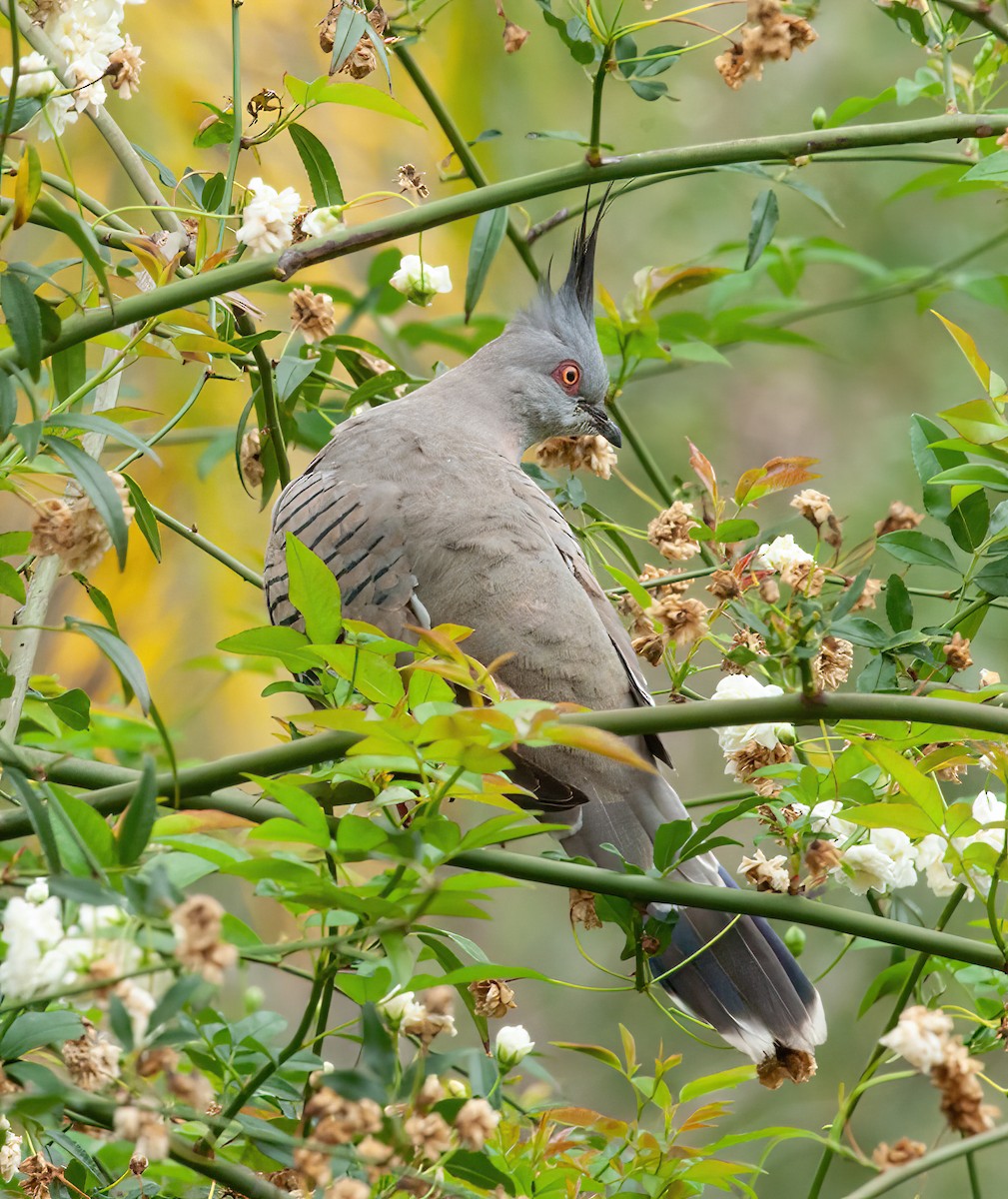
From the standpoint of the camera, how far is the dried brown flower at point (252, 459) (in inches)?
92.0

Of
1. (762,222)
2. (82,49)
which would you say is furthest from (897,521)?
(82,49)

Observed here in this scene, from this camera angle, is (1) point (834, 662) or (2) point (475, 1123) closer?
(2) point (475, 1123)

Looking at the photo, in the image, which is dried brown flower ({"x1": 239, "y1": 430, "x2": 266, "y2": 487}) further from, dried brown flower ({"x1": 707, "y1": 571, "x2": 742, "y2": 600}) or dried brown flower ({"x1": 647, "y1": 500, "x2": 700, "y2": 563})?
dried brown flower ({"x1": 707, "y1": 571, "x2": 742, "y2": 600})

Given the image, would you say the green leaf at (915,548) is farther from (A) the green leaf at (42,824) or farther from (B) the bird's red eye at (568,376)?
(B) the bird's red eye at (568,376)

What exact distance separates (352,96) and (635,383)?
4224 millimetres

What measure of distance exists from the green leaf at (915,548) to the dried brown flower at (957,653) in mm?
143

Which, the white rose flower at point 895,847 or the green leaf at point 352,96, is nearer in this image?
the green leaf at point 352,96

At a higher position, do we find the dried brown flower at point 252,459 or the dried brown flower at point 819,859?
the dried brown flower at point 252,459

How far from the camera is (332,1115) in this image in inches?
40.4

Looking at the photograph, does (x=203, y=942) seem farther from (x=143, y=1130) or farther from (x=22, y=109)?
(x=22, y=109)

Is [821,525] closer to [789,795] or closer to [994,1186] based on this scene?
[789,795]

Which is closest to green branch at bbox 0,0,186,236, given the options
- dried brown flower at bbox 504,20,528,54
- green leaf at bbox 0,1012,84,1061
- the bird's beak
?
dried brown flower at bbox 504,20,528,54

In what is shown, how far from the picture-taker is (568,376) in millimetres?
3436

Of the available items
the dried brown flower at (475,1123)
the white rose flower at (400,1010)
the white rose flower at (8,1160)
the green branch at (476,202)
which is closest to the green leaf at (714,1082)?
the white rose flower at (400,1010)
